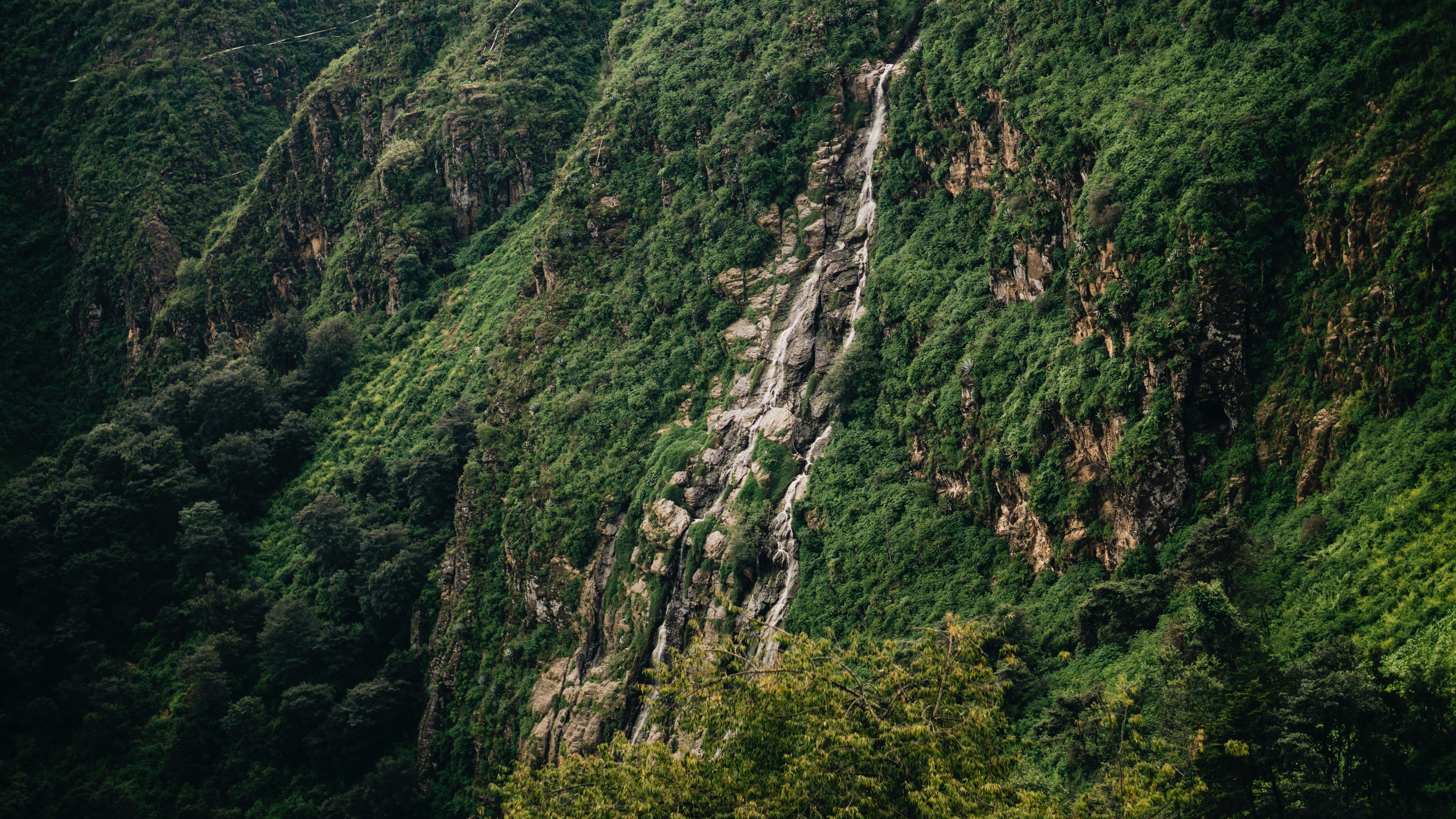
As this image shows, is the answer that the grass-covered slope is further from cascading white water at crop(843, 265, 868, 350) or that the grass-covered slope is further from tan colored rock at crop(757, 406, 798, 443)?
cascading white water at crop(843, 265, 868, 350)

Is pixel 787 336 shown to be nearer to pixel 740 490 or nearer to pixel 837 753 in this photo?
pixel 740 490

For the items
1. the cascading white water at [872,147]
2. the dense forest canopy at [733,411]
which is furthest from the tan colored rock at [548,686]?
the cascading white water at [872,147]

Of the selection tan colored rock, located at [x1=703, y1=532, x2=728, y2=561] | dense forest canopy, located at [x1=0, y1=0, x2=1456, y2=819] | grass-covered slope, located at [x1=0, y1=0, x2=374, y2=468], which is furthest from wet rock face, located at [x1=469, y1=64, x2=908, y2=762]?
grass-covered slope, located at [x1=0, y1=0, x2=374, y2=468]

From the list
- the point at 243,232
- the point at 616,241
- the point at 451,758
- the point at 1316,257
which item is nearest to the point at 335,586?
the point at 451,758

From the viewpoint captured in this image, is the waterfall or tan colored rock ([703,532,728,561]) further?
the waterfall

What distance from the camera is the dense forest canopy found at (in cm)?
2445

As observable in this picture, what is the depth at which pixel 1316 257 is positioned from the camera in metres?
29.8

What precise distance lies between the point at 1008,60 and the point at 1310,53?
1412 cm

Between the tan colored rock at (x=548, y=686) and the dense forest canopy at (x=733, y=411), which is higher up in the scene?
the dense forest canopy at (x=733, y=411)

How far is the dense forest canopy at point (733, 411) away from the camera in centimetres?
2445

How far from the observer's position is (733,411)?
169ft

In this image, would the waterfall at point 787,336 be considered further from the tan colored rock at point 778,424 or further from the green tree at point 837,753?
the green tree at point 837,753

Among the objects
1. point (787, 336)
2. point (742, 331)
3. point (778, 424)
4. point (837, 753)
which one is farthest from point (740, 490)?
point (837, 753)

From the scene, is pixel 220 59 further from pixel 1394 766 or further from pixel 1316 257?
pixel 1394 766
